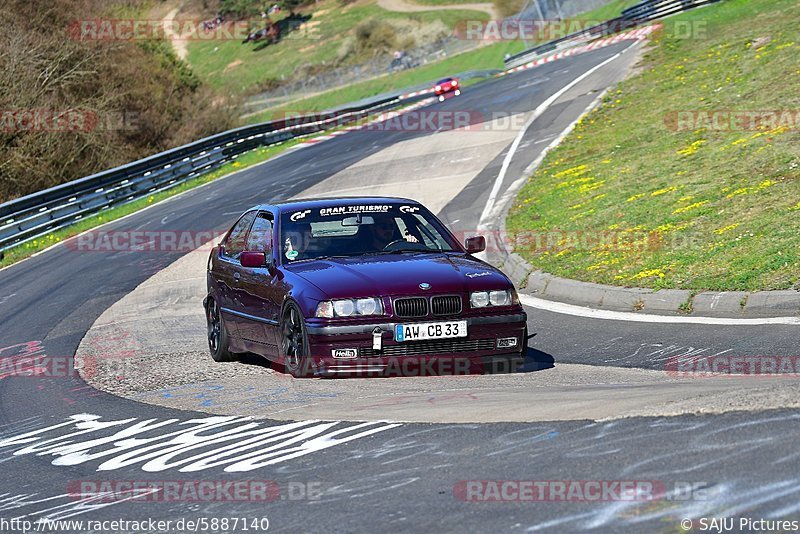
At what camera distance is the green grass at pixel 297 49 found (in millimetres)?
98312

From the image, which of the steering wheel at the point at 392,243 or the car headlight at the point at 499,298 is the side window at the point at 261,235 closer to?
the steering wheel at the point at 392,243

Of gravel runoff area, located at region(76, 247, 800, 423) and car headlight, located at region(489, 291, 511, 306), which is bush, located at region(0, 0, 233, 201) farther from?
car headlight, located at region(489, 291, 511, 306)

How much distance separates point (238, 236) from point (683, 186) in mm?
7196

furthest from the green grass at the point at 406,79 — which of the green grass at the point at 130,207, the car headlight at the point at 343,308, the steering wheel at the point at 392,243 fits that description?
the car headlight at the point at 343,308

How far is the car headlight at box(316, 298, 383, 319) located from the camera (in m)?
9.42

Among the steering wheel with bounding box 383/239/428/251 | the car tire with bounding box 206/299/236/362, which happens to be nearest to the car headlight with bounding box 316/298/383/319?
the steering wheel with bounding box 383/239/428/251

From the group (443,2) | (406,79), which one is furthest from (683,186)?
(443,2)

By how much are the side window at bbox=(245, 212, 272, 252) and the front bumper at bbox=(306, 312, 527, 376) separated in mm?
1834

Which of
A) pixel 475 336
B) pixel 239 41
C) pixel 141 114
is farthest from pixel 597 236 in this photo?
pixel 239 41

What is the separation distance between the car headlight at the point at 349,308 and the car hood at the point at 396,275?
0.05m

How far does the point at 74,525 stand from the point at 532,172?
19045 millimetres

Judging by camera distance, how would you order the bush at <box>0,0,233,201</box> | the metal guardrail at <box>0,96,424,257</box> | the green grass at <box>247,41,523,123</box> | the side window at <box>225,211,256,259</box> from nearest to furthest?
the side window at <box>225,211,256,259</box>
the metal guardrail at <box>0,96,424,257</box>
the bush at <box>0,0,233,201</box>
the green grass at <box>247,41,523,123</box>

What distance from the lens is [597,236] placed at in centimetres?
1553

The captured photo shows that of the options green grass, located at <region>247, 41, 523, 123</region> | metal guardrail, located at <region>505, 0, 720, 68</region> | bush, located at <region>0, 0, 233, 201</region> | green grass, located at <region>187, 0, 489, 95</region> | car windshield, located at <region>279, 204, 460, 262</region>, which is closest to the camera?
car windshield, located at <region>279, 204, 460, 262</region>
